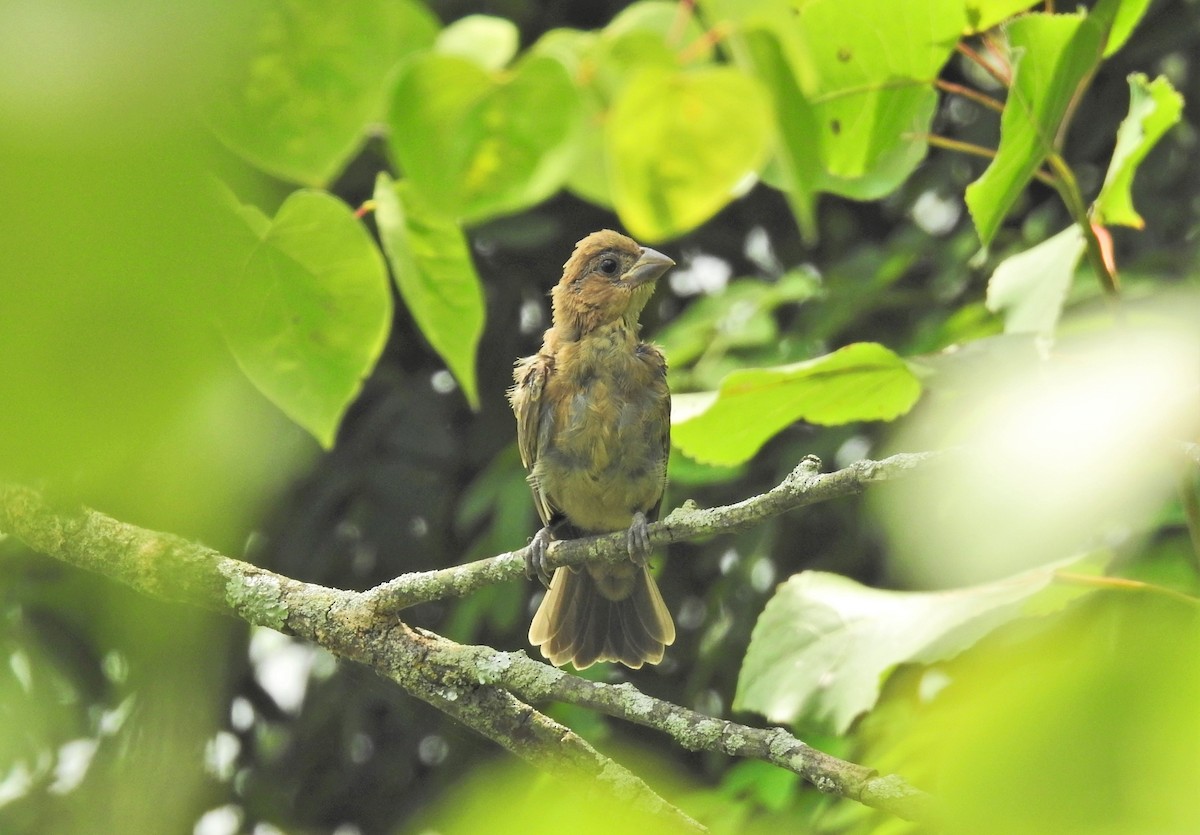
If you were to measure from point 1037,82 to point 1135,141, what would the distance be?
89 cm

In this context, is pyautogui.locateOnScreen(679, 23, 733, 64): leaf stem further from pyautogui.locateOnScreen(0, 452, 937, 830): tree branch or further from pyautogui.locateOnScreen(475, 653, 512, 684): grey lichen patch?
pyautogui.locateOnScreen(475, 653, 512, 684): grey lichen patch

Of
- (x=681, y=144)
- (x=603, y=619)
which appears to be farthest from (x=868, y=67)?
(x=603, y=619)

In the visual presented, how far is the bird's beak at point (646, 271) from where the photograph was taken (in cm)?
379

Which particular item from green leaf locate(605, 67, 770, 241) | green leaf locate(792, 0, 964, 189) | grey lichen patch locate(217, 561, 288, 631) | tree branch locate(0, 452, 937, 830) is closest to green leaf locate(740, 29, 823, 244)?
green leaf locate(605, 67, 770, 241)

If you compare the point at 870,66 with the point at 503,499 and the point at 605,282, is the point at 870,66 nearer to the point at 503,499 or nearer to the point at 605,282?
the point at 605,282

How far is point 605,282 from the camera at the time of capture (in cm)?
386

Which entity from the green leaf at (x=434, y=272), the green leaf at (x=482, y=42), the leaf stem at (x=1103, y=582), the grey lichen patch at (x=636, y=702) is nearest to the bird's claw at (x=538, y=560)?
the grey lichen patch at (x=636, y=702)

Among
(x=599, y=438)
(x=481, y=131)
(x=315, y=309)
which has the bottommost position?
(x=599, y=438)

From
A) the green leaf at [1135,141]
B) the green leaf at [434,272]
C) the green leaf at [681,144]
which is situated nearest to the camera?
the green leaf at [681,144]

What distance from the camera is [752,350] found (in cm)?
395

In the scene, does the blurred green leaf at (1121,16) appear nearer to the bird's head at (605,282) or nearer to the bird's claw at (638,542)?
the bird's claw at (638,542)

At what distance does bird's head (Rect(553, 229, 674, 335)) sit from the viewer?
3820 millimetres

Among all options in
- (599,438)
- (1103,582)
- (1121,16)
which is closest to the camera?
(1121,16)

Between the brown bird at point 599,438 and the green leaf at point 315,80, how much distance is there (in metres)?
3.03
